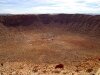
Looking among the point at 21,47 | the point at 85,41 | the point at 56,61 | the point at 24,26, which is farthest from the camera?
the point at 24,26

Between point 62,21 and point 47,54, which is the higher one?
point 62,21

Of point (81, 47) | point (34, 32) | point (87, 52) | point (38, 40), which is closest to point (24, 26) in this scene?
point (34, 32)

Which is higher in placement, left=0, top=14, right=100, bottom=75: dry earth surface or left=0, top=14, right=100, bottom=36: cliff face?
left=0, top=14, right=100, bottom=36: cliff face

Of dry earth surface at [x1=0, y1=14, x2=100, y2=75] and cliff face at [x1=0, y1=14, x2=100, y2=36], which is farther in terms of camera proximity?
cliff face at [x1=0, y1=14, x2=100, y2=36]

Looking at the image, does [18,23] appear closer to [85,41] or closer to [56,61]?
[85,41]

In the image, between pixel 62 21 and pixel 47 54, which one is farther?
pixel 62 21

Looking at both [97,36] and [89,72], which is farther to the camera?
[97,36]

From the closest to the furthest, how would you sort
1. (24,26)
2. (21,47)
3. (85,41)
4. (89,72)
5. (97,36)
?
(89,72), (21,47), (85,41), (97,36), (24,26)
